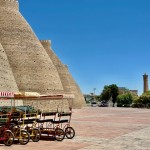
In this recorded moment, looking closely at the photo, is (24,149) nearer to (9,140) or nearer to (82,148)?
(9,140)

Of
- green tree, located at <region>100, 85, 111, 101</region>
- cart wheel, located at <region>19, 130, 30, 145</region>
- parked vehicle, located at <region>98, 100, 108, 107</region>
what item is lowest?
cart wheel, located at <region>19, 130, 30, 145</region>

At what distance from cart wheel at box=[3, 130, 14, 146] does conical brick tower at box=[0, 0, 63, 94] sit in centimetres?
3352

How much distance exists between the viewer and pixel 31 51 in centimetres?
5094

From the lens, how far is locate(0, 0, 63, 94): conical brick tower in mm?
49312

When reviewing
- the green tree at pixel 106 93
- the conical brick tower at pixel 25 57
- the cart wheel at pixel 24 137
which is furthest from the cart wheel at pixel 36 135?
the green tree at pixel 106 93

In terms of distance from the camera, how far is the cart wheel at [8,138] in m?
14.9

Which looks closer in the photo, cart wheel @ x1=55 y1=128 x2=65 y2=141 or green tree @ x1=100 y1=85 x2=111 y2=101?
cart wheel @ x1=55 y1=128 x2=65 y2=141

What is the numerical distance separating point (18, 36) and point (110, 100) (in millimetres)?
83226

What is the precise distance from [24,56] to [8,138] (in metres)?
35.7

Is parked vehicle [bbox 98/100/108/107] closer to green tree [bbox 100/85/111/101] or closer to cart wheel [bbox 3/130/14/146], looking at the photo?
green tree [bbox 100/85/111/101]

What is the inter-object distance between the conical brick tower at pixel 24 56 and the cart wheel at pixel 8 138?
3352cm

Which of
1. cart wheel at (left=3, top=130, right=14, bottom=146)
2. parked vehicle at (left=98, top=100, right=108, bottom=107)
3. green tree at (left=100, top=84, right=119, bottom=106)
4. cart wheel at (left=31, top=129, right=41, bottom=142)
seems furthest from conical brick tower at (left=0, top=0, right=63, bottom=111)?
green tree at (left=100, top=84, right=119, bottom=106)

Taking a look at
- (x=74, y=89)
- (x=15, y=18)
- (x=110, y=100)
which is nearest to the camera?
(x=15, y=18)

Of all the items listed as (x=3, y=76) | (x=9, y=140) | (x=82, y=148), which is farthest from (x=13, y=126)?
(x=3, y=76)
